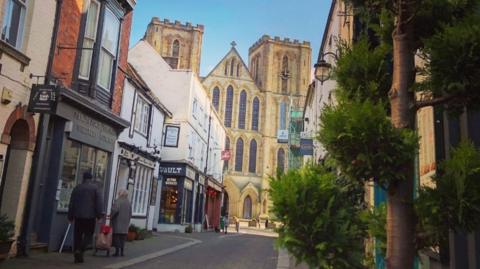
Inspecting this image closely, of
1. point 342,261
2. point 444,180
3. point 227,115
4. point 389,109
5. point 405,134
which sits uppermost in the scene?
point 227,115

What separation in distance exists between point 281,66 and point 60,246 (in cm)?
6544

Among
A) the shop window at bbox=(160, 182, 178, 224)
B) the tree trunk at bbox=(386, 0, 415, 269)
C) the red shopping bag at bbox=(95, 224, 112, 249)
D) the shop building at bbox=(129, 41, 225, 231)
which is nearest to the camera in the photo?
the tree trunk at bbox=(386, 0, 415, 269)

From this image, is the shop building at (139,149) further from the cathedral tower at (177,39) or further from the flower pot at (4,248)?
the cathedral tower at (177,39)

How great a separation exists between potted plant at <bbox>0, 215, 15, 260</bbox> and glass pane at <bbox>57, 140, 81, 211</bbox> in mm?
2438

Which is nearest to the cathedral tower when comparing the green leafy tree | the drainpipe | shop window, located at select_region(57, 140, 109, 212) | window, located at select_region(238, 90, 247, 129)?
window, located at select_region(238, 90, 247, 129)

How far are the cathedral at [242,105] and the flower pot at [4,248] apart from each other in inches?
2248

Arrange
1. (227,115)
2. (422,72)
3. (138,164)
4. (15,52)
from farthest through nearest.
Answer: (227,115) < (138,164) < (15,52) < (422,72)

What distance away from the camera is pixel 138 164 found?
19594mm

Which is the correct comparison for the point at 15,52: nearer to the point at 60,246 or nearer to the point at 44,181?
the point at 44,181

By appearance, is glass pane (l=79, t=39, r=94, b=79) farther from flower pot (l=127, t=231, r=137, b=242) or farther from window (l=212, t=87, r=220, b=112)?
window (l=212, t=87, r=220, b=112)

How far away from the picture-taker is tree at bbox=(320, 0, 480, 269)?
3170mm

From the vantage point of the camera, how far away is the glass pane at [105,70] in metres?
13.2

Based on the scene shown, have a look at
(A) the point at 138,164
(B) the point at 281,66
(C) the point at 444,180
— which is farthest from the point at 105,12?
(B) the point at 281,66

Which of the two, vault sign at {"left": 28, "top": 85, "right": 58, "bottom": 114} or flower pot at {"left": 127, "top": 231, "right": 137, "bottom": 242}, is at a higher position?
vault sign at {"left": 28, "top": 85, "right": 58, "bottom": 114}
